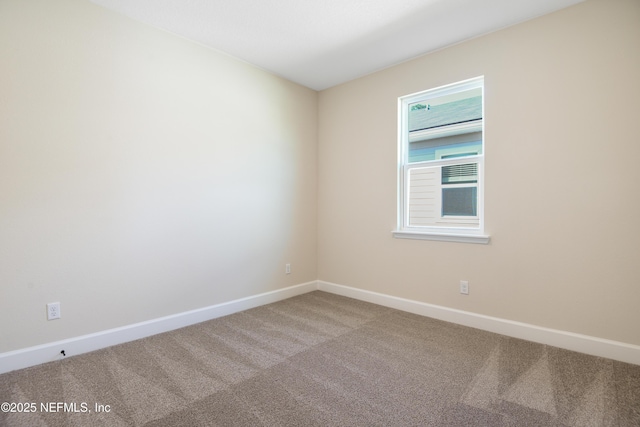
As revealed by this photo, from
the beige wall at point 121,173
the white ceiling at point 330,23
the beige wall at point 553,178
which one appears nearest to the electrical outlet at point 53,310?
the beige wall at point 121,173

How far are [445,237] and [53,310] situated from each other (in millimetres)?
3177

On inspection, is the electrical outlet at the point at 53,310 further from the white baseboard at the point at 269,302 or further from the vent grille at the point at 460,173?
the vent grille at the point at 460,173

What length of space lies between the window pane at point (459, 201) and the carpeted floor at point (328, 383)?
42.1 inches

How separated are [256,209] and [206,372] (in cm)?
176

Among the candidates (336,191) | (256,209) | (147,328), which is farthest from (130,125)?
(336,191)

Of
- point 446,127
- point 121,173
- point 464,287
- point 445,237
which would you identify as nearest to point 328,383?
point 464,287

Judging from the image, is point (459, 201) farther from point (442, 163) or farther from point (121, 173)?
point (121, 173)

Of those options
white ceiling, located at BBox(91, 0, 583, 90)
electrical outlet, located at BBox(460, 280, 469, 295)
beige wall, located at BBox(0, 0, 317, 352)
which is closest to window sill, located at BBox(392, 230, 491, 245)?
electrical outlet, located at BBox(460, 280, 469, 295)

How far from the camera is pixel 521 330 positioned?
8.20ft

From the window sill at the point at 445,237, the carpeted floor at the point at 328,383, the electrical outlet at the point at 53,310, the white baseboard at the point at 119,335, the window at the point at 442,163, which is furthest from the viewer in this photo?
the window at the point at 442,163

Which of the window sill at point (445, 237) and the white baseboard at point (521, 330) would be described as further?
the window sill at point (445, 237)

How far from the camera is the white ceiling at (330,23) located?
2.29m

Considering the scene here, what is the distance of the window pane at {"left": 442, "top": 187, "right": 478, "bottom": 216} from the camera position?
285 centimetres

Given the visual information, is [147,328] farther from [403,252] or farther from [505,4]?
[505,4]
